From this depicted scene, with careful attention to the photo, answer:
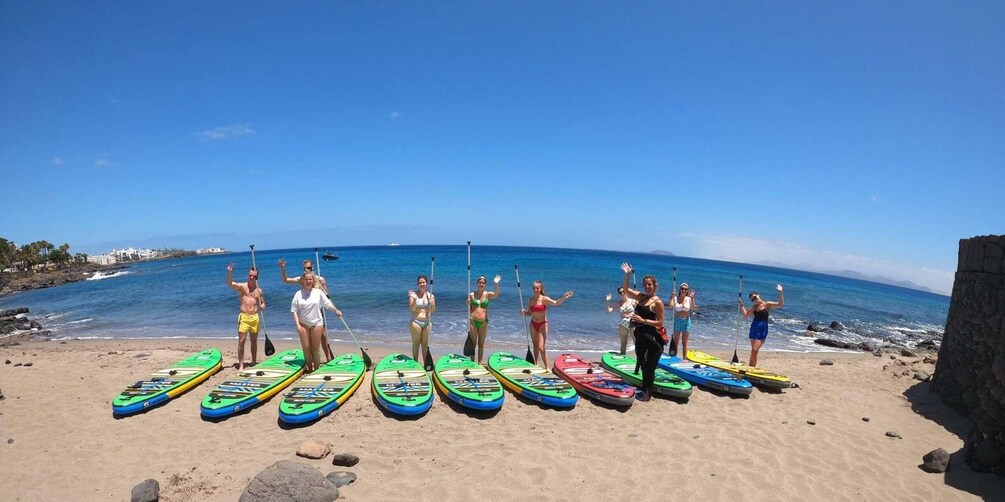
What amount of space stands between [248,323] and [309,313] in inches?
72.2

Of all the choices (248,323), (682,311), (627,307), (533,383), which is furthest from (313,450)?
(682,311)

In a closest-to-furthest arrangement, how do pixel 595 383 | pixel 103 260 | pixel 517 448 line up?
pixel 517 448
pixel 595 383
pixel 103 260

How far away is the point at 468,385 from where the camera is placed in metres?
7.57

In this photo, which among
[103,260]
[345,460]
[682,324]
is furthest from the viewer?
[103,260]

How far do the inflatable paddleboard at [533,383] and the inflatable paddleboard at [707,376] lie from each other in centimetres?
241

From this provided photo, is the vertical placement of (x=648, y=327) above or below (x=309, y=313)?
above

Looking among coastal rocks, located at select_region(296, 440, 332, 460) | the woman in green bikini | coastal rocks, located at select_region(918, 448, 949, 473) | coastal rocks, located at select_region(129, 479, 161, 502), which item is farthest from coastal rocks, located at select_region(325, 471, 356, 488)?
coastal rocks, located at select_region(918, 448, 949, 473)

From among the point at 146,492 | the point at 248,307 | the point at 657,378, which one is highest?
the point at 248,307

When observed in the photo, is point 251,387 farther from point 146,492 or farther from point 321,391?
point 146,492

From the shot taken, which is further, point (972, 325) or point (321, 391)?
point (972, 325)

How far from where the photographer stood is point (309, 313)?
823 centimetres

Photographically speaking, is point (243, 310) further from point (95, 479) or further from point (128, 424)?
point (95, 479)

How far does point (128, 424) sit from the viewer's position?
6582mm

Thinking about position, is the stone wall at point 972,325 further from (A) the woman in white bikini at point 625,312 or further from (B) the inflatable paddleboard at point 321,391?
(B) the inflatable paddleboard at point 321,391
